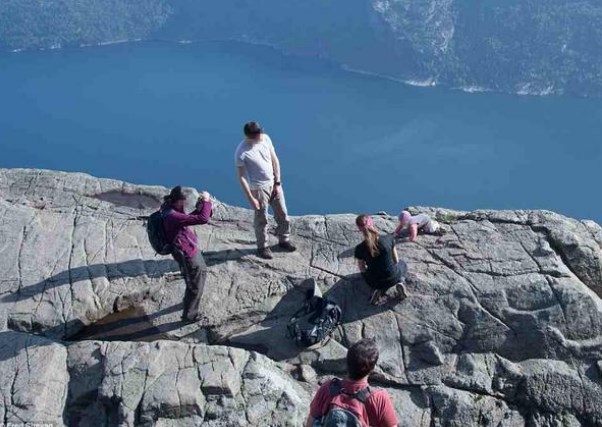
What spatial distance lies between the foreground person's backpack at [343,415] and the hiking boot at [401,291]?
408 centimetres

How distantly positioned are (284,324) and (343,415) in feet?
13.7

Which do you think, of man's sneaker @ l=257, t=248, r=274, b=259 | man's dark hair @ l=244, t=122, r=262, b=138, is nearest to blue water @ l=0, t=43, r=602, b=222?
man's sneaker @ l=257, t=248, r=274, b=259

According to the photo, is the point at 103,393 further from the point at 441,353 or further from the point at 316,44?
the point at 316,44

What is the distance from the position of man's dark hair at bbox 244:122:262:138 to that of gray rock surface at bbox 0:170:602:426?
233 cm

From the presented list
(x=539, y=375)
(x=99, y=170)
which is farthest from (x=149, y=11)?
(x=539, y=375)

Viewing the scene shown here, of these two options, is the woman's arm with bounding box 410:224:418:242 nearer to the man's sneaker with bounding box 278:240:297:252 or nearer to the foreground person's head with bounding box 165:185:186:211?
the man's sneaker with bounding box 278:240:297:252

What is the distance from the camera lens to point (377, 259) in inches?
343

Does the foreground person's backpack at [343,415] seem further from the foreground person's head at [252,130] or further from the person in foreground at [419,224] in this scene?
the person in foreground at [419,224]

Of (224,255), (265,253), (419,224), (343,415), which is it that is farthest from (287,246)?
(343,415)

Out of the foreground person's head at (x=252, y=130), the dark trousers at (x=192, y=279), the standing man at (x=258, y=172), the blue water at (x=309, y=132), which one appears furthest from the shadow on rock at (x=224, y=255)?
the blue water at (x=309, y=132)

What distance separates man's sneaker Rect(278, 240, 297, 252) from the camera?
411 inches

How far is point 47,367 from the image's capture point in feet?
26.3

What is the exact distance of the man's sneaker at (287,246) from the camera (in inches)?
411

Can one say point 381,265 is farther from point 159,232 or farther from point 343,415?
→ point 343,415
